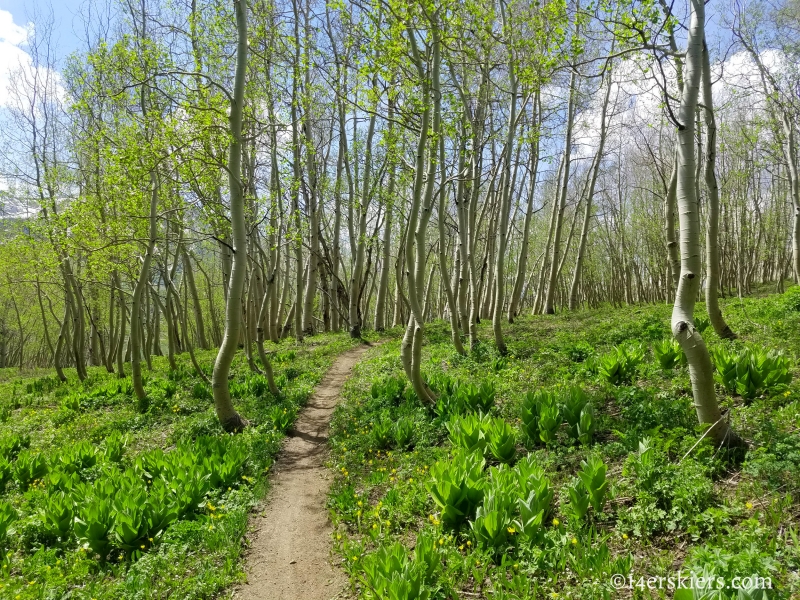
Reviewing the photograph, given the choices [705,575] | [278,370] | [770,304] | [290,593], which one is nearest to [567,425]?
[705,575]

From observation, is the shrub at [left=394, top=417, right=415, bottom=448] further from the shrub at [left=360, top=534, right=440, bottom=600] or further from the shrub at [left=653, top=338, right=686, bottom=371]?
the shrub at [left=653, top=338, right=686, bottom=371]

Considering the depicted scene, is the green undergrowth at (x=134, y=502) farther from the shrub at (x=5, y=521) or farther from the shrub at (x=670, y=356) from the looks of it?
the shrub at (x=670, y=356)

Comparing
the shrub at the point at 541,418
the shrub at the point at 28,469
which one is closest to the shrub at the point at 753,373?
the shrub at the point at 541,418

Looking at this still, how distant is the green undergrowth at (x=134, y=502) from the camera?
341 cm

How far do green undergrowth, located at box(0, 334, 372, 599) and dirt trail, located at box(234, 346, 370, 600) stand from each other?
0.18 metres

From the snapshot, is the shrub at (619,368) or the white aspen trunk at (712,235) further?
the white aspen trunk at (712,235)

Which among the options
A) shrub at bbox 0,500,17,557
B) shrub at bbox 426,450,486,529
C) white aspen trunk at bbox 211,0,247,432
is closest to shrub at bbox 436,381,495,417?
shrub at bbox 426,450,486,529

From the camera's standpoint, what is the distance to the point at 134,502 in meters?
3.88

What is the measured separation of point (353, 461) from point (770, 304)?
8225 millimetres

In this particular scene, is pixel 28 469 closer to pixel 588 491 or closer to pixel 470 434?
pixel 470 434

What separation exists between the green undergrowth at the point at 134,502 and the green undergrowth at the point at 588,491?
3.38ft

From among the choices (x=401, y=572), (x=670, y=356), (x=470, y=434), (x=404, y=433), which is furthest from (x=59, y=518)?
(x=670, y=356)

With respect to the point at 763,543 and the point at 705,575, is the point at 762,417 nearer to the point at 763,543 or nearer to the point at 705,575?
the point at 763,543

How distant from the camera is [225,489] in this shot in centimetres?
485
